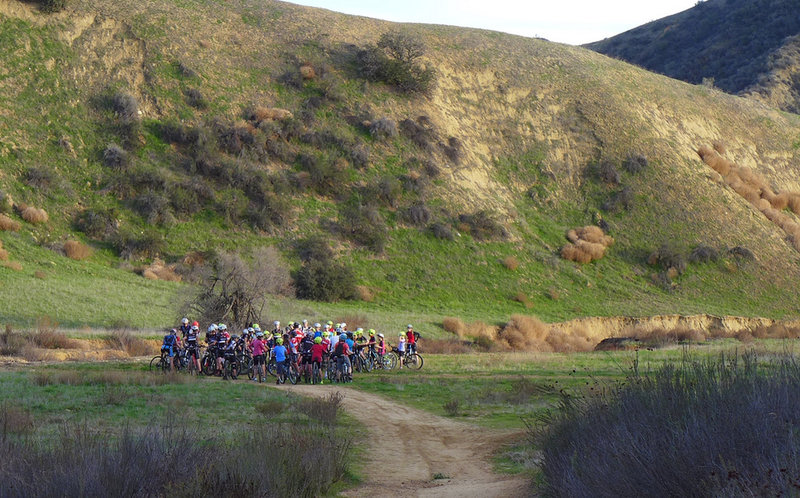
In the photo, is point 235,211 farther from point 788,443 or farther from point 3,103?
point 788,443

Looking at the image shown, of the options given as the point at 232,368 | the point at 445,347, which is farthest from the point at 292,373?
the point at 445,347

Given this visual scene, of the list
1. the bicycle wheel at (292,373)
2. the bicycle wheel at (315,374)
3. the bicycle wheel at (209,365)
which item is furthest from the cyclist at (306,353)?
the bicycle wheel at (209,365)

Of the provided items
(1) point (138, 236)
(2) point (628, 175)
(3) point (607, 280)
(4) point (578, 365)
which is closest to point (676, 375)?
(4) point (578, 365)

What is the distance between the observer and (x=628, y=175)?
212 feet

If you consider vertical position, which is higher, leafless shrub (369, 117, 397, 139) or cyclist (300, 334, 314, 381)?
leafless shrub (369, 117, 397, 139)

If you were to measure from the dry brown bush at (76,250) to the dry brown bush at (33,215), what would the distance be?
231cm

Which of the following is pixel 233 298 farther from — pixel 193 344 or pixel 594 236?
pixel 594 236

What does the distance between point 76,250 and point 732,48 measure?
87.3m

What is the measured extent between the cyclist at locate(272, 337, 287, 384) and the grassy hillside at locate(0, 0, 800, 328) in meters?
14.9

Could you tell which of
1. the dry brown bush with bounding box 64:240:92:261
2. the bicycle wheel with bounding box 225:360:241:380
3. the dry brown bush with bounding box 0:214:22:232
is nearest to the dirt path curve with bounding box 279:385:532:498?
the bicycle wheel with bounding box 225:360:241:380

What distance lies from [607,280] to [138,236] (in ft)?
106

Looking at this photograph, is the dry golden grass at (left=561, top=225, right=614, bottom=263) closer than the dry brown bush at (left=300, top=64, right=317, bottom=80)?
Yes

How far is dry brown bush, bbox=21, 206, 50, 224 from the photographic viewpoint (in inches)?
1770

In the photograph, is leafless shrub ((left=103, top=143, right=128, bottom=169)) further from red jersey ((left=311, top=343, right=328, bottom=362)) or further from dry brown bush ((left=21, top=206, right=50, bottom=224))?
red jersey ((left=311, top=343, right=328, bottom=362))
